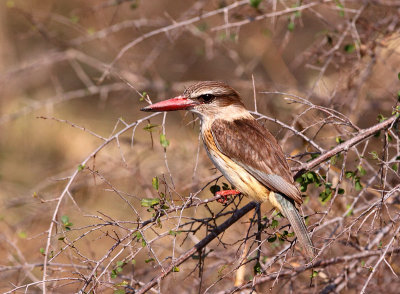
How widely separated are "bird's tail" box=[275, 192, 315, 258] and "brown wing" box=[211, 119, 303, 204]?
3.2 inches

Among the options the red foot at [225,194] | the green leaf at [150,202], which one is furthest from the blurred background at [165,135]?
the red foot at [225,194]

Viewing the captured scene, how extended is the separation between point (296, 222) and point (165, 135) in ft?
2.88

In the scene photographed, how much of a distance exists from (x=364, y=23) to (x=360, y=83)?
47 cm

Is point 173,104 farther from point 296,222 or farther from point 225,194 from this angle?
point 296,222

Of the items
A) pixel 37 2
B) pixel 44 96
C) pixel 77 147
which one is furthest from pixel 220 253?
pixel 37 2

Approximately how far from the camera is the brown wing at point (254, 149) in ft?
10.9

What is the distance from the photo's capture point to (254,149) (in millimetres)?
3516

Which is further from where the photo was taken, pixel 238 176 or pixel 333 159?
pixel 238 176

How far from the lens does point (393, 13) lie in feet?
14.9

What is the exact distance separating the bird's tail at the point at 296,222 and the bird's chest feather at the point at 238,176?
109 millimetres

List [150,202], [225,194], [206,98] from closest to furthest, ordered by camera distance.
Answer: [150,202]
[225,194]
[206,98]

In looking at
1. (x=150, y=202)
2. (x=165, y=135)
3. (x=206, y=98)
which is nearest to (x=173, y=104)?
(x=206, y=98)

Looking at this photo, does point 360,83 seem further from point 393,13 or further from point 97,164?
point 97,164

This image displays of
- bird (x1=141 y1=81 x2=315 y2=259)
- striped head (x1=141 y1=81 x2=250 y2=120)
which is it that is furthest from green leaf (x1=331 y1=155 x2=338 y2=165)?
striped head (x1=141 y1=81 x2=250 y2=120)
